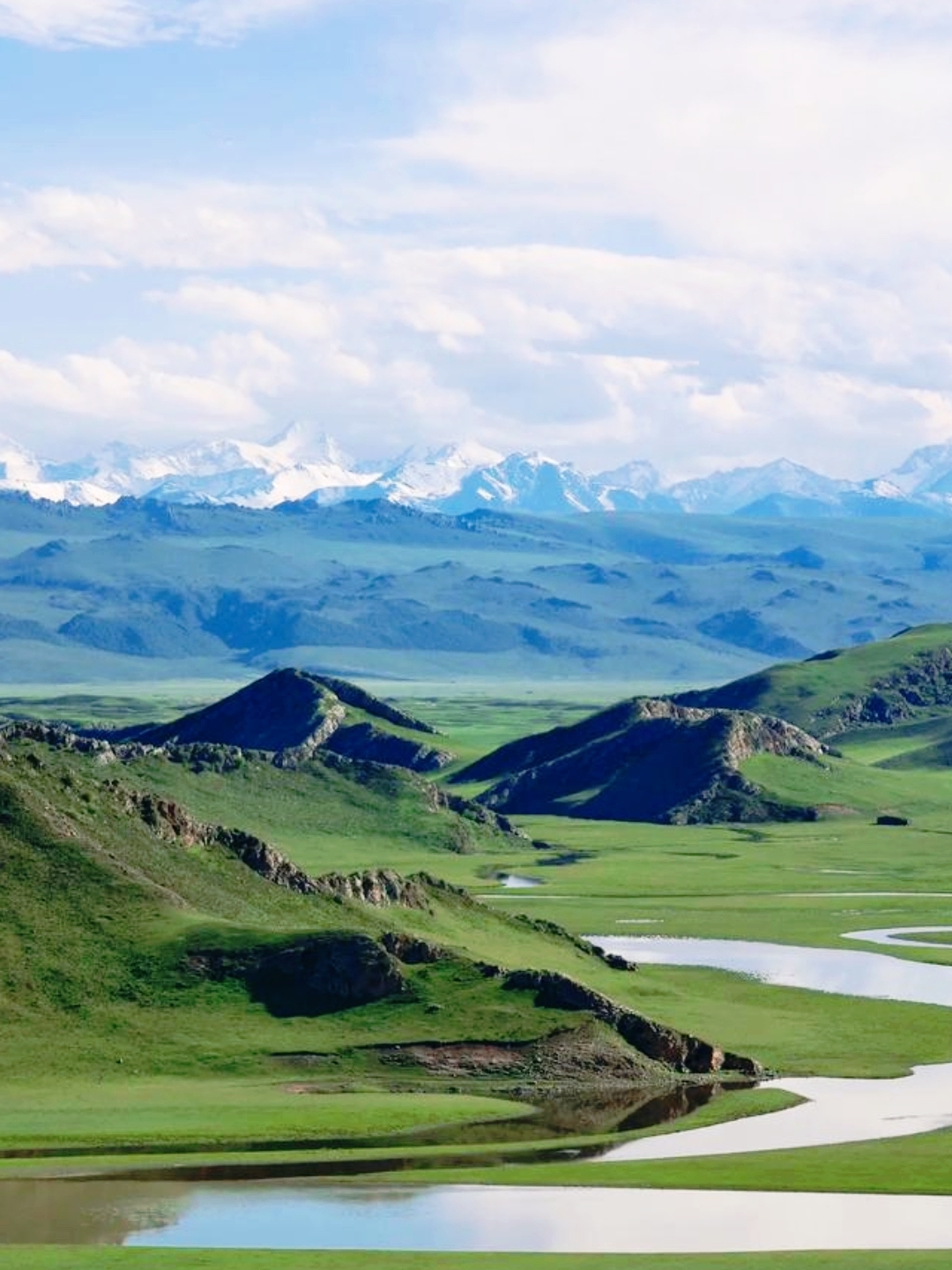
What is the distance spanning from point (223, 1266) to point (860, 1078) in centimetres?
4416

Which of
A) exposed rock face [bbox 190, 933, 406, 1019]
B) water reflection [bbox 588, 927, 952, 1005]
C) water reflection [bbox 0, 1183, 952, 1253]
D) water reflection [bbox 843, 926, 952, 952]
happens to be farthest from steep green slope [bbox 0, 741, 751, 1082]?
water reflection [bbox 843, 926, 952, 952]

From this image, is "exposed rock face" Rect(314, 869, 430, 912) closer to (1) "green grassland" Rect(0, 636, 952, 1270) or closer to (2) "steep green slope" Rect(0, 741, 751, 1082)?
(1) "green grassland" Rect(0, 636, 952, 1270)

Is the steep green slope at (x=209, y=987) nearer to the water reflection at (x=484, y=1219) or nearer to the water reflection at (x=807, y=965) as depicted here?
the water reflection at (x=807, y=965)

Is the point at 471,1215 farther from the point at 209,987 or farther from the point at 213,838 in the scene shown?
the point at 213,838

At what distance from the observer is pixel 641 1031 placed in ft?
363

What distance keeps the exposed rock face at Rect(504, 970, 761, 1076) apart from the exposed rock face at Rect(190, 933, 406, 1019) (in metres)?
5.79

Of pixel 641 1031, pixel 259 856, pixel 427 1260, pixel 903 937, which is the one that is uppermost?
pixel 259 856

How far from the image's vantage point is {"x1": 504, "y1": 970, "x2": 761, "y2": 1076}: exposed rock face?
110188 millimetres

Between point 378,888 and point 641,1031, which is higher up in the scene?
point 378,888

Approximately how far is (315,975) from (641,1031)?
45.0 ft

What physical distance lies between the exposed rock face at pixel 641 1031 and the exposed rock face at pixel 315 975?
5.79 m

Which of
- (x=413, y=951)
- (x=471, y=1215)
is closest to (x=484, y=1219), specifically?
(x=471, y=1215)

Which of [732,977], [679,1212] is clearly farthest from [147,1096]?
[732,977]

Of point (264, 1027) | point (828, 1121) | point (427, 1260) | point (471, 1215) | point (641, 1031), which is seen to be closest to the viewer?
point (427, 1260)
